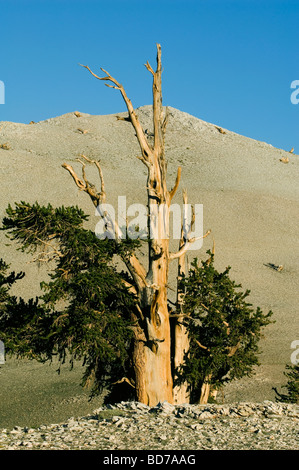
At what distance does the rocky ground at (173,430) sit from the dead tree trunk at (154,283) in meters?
3.73

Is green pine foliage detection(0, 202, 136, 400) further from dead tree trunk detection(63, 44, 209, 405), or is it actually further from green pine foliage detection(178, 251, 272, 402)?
green pine foliage detection(178, 251, 272, 402)

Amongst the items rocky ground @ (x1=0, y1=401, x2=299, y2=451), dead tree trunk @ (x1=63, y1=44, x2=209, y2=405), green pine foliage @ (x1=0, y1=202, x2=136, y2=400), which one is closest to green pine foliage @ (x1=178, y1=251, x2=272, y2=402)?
dead tree trunk @ (x1=63, y1=44, x2=209, y2=405)

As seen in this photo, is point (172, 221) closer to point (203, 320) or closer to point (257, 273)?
point (257, 273)

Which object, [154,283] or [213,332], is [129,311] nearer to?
[154,283]

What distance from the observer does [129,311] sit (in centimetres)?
1508

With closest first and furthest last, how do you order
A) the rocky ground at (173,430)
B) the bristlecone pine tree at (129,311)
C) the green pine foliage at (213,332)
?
the rocky ground at (173,430), the bristlecone pine tree at (129,311), the green pine foliage at (213,332)

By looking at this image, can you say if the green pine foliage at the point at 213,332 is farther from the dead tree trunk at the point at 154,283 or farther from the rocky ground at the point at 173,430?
the rocky ground at the point at 173,430

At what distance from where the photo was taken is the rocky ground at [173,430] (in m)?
8.42

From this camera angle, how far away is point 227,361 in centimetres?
1576

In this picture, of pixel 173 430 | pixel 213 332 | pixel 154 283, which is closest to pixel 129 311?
pixel 154 283

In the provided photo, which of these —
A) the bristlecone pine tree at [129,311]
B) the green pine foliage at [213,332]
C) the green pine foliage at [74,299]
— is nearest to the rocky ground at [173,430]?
the green pine foliage at [74,299]

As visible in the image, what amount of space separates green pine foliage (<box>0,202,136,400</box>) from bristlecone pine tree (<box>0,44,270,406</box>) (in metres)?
0.03

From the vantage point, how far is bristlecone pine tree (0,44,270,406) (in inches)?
555

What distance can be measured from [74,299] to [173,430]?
599 cm
